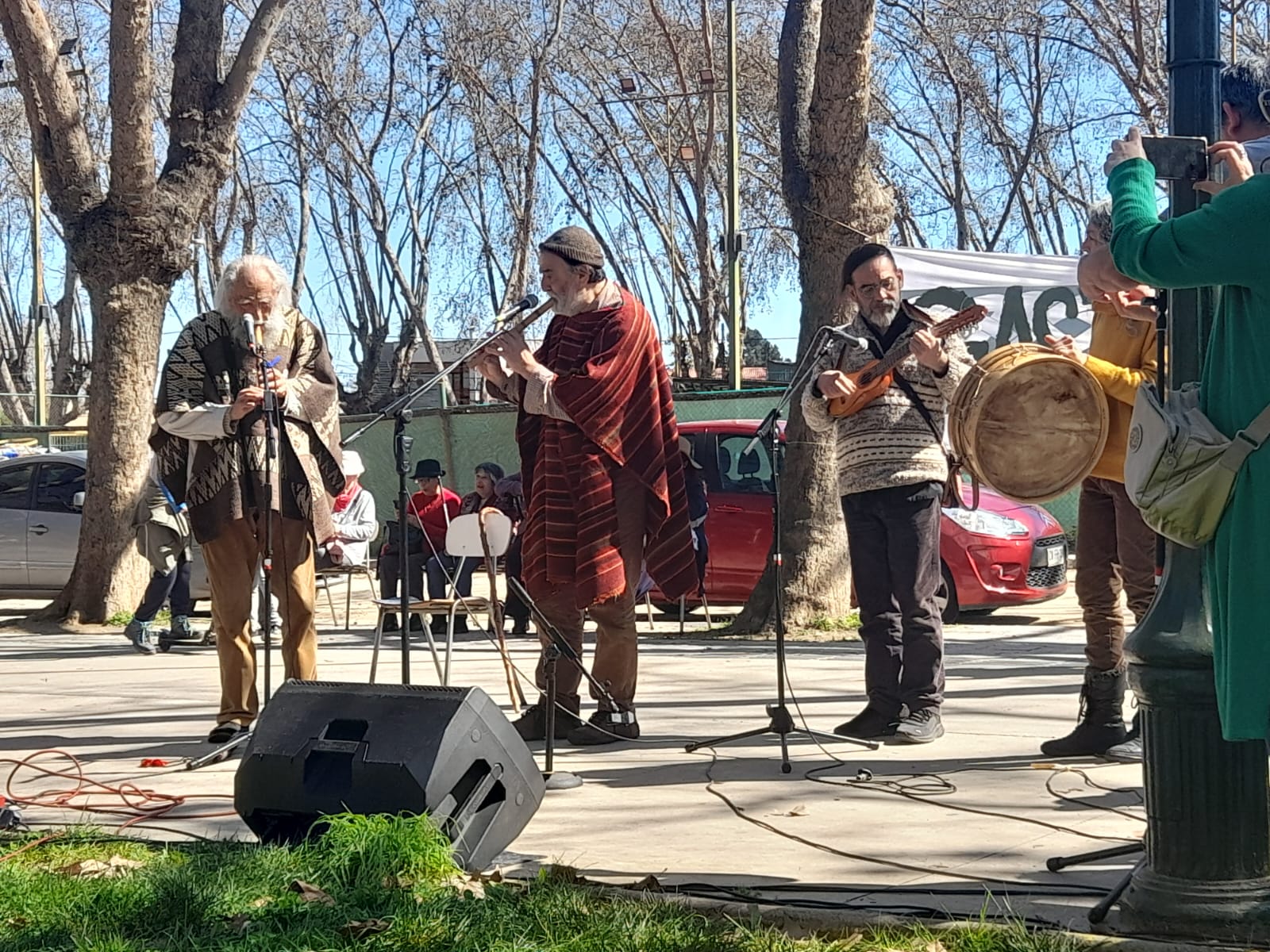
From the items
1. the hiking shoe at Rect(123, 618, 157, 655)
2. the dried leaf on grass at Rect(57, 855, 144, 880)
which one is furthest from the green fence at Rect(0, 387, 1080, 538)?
the dried leaf on grass at Rect(57, 855, 144, 880)

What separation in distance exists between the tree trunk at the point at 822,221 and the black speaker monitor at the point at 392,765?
261 inches

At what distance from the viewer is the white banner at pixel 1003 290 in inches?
572

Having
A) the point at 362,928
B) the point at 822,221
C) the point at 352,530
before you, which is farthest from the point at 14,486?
the point at 362,928

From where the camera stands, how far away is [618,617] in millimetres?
6395

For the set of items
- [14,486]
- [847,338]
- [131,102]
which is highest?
[131,102]

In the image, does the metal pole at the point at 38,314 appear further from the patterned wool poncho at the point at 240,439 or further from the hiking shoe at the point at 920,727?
the hiking shoe at the point at 920,727

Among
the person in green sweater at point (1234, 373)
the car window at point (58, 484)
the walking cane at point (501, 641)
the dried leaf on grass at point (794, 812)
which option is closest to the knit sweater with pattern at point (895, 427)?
the dried leaf on grass at point (794, 812)

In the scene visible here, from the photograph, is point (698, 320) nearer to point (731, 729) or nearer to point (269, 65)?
point (269, 65)

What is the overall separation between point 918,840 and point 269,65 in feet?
128

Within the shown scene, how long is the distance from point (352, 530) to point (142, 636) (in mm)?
2371

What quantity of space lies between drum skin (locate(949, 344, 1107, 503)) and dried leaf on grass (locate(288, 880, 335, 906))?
97.3 inches

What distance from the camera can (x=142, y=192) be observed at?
12898 millimetres

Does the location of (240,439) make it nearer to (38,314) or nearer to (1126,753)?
(1126,753)

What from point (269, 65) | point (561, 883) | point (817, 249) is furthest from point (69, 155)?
point (269, 65)
